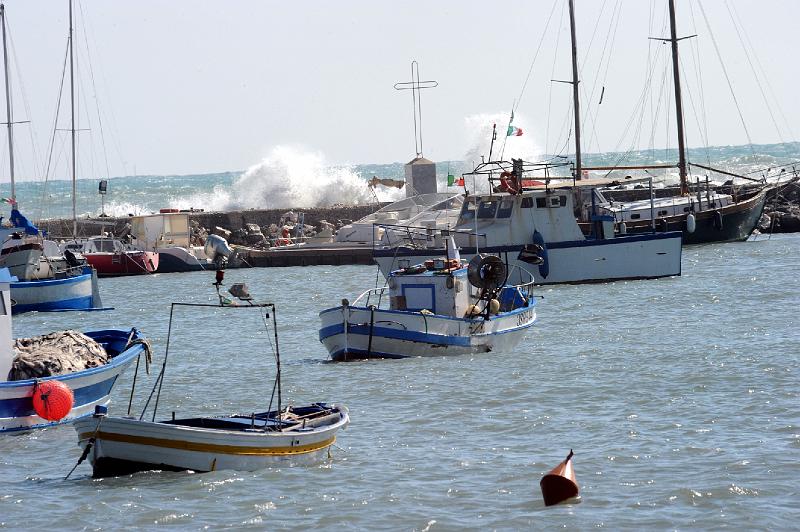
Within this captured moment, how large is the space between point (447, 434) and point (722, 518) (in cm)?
493

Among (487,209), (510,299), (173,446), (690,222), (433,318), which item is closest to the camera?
(173,446)

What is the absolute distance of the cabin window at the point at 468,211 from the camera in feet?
125

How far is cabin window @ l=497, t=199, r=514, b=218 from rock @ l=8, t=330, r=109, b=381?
1851 cm

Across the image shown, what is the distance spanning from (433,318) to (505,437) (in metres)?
6.77

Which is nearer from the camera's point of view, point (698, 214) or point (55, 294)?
point (55, 294)

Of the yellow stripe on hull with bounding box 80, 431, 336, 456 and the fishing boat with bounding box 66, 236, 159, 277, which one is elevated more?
the fishing boat with bounding box 66, 236, 159, 277

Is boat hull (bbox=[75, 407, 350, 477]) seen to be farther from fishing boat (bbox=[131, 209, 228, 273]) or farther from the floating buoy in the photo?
fishing boat (bbox=[131, 209, 228, 273])

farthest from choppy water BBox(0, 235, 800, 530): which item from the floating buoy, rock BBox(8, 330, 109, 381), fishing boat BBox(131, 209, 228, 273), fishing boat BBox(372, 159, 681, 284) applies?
fishing boat BBox(131, 209, 228, 273)

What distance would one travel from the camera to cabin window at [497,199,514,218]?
37531 mm

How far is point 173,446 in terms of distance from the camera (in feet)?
48.9

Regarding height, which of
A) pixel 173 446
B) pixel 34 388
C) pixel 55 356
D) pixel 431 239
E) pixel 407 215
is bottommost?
pixel 173 446

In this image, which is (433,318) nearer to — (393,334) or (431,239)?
(393,334)

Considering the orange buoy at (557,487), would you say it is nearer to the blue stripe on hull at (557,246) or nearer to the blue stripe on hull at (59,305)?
the blue stripe on hull at (557,246)

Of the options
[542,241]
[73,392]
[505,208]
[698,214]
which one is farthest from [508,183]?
[73,392]
